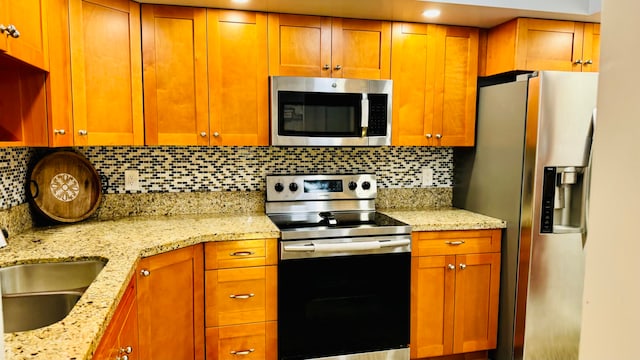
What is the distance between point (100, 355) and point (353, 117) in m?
1.88

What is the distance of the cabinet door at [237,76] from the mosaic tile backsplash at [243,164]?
309 millimetres

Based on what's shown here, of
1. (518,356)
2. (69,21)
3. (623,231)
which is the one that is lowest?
(518,356)

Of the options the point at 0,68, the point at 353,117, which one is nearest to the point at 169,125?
the point at 0,68

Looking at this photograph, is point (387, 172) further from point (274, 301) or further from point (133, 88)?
point (133, 88)

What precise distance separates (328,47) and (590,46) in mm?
1664

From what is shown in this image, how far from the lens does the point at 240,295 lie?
228cm

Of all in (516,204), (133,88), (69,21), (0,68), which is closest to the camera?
(0,68)

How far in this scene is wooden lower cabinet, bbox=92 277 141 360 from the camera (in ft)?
4.01

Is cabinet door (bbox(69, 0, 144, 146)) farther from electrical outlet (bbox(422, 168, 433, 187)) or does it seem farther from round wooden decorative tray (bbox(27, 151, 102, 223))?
electrical outlet (bbox(422, 168, 433, 187))

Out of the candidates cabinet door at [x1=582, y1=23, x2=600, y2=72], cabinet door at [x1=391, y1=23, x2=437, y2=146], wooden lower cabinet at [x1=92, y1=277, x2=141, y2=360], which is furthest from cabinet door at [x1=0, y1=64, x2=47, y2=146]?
cabinet door at [x1=582, y1=23, x2=600, y2=72]

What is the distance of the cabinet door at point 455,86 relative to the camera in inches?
108

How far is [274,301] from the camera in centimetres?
232

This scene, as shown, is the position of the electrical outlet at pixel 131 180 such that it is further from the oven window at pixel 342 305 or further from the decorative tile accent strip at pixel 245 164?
the oven window at pixel 342 305

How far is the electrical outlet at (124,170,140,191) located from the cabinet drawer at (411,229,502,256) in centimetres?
173
